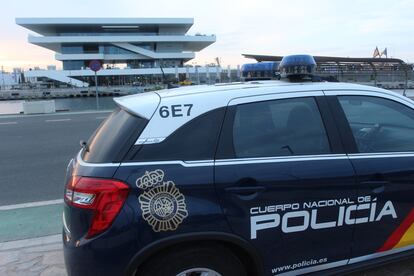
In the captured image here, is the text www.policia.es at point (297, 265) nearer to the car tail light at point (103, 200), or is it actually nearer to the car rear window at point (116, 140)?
the car tail light at point (103, 200)

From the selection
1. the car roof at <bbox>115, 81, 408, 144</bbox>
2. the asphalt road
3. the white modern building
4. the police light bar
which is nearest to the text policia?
the car roof at <bbox>115, 81, 408, 144</bbox>

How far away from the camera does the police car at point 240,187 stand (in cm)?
244

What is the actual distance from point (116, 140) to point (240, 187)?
0.79 m

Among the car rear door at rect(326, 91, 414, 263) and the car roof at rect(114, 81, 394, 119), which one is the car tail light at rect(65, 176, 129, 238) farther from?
the car rear door at rect(326, 91, 414, 263)

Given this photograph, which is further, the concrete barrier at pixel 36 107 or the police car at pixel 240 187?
the concrete barrier at pixel 36 107

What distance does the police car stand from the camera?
2438mm

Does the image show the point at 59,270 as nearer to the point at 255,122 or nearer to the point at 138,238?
the point at 138,238

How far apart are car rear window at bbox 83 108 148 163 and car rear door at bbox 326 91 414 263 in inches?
52.6

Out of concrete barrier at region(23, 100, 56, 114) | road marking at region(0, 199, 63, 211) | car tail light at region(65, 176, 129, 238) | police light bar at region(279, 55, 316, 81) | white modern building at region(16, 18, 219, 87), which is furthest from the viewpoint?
white modern building at region(16, 18, 219, 87)

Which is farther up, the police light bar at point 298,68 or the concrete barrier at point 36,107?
the police light bar at point 298,68

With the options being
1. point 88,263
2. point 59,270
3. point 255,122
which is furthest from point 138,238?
point 59,270

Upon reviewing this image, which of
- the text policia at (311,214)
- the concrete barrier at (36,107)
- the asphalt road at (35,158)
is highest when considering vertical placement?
the text policia at (311,214)

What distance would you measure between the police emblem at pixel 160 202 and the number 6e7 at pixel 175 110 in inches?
15.0

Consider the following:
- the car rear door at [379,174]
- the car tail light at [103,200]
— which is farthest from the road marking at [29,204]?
the car rear door at [379,174]
